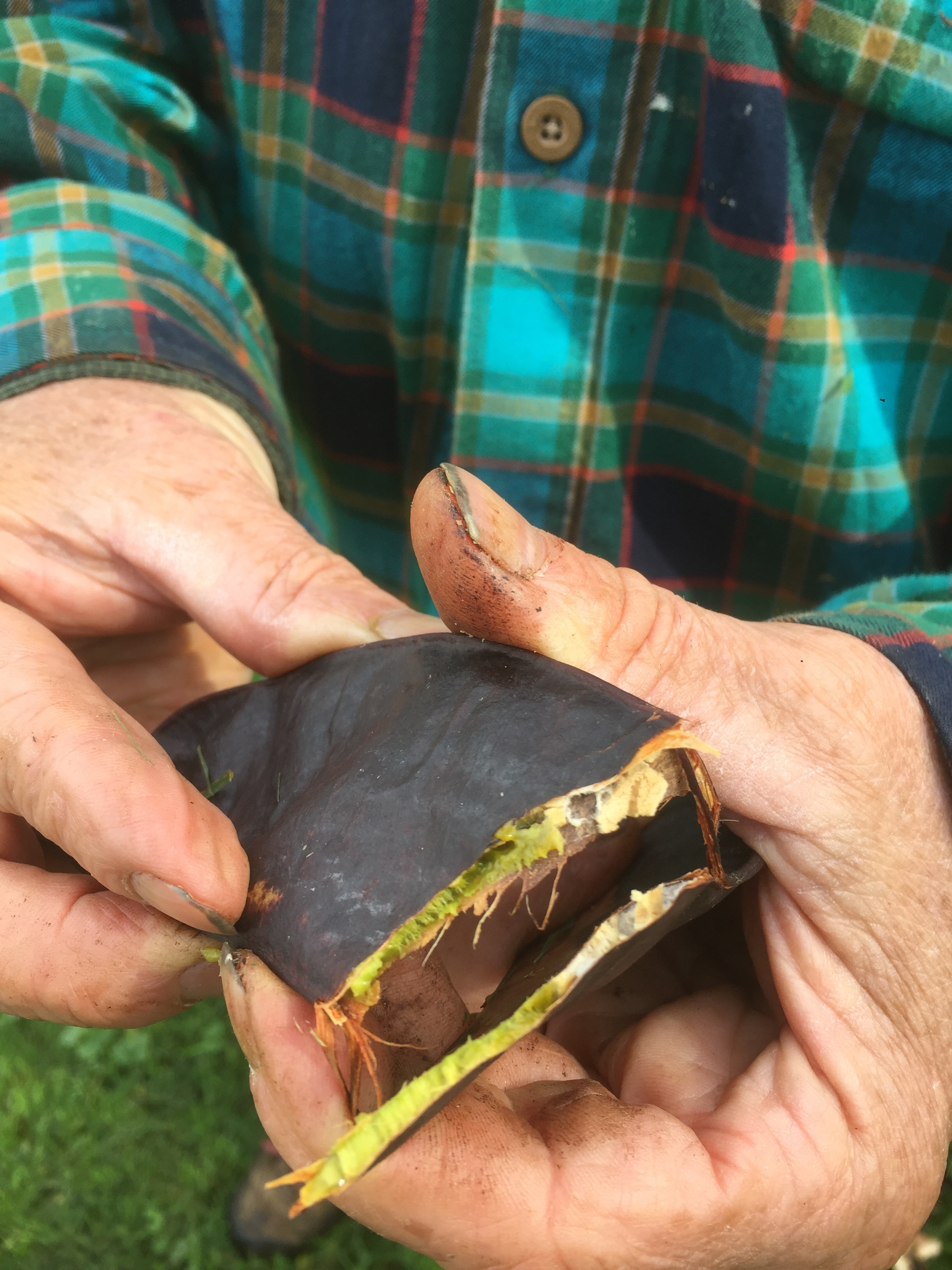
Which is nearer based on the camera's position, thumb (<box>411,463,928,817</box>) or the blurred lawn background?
thumb (<box>411,463,928,817</box>)

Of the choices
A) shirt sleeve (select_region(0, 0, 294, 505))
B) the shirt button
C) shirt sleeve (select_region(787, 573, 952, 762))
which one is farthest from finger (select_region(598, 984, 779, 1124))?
the shirt button

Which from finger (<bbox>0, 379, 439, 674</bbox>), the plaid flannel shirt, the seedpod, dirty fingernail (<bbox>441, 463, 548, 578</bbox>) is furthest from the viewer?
the plaid flannel shirt

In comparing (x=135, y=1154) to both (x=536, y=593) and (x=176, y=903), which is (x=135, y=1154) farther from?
Answer: (x=536, y=593)

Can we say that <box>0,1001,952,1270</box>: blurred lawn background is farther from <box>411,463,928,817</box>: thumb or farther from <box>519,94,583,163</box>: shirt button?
<box>519,94,583,163</box>: shirt button

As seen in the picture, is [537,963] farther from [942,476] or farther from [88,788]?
[942,476]

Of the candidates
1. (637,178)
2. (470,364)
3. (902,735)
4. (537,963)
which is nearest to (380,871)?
(537,963)

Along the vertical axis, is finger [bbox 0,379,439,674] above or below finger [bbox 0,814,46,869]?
above

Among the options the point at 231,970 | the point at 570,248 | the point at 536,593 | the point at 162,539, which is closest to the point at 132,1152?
the point at 231,970
